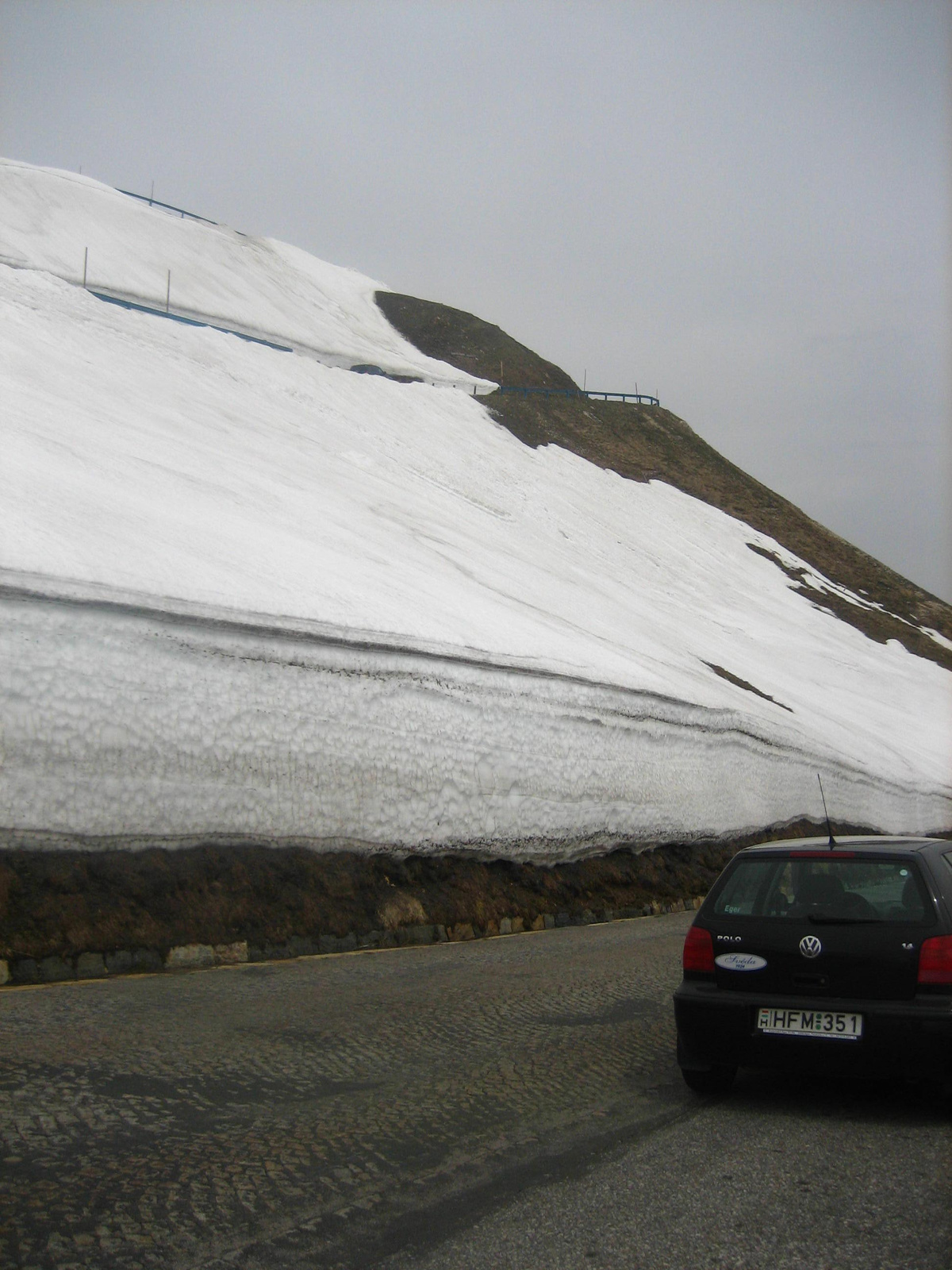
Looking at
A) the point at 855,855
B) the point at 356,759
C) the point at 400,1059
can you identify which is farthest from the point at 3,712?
the point at 855,855

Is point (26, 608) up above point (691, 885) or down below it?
above

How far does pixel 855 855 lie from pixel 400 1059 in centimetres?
268

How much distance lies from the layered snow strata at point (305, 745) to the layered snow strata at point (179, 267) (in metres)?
21.4

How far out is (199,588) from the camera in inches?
408

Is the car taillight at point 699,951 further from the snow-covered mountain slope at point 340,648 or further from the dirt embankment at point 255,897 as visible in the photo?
the snow-covered mountain slope at point 340,648

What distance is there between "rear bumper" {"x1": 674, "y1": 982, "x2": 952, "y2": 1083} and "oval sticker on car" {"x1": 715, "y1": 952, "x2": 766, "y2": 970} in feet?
0.42

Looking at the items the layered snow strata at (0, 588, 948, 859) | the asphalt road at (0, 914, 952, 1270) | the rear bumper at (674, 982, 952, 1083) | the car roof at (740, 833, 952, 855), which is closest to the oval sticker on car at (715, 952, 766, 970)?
the rear bumper at (674, 982, 952, 1083)

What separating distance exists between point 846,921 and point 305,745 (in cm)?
603

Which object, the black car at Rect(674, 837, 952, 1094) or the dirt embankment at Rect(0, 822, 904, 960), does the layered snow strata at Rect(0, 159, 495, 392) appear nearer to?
the dirt embankment at Rect(0, 822, 904, 960)

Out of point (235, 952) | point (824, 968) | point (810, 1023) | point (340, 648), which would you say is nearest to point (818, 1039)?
point (810, 1023)

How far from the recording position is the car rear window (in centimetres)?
537

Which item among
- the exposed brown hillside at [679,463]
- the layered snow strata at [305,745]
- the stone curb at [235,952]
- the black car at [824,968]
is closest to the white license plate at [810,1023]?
the black car at [824,968]

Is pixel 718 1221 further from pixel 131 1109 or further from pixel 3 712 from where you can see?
pixel 3 712

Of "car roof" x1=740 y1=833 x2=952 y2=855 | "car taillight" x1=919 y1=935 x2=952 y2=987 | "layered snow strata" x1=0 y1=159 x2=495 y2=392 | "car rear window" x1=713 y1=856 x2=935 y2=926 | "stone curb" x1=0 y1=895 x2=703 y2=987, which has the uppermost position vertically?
"layered snow strata" x1=0 y1=159 x2=495 y2=392
